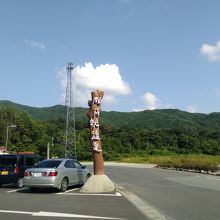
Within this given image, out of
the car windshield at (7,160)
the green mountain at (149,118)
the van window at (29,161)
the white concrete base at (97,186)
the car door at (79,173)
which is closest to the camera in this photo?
the white concrete base at (97,186)

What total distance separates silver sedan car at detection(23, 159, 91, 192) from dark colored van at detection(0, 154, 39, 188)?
4.51 feet

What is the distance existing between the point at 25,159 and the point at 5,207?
25.7ft

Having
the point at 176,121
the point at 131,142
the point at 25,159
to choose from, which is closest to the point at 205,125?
the point at 176,121

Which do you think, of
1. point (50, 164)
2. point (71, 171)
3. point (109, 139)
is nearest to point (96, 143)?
point (71, 171)

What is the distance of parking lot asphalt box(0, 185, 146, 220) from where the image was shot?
35.6 feet

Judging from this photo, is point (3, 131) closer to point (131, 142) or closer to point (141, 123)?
point (131, 142)

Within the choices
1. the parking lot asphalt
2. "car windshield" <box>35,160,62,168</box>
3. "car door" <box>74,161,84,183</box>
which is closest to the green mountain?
"car door" <box>74,161,84,183</box>

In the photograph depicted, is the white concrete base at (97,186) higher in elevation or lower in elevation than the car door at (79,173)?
lower

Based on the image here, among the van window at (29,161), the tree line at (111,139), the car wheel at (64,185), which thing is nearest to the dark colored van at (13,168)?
the van window at (29,161)

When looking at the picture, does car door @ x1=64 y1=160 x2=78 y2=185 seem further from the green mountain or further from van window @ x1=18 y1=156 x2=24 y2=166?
the green mountain

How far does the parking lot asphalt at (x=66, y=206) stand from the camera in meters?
10.9

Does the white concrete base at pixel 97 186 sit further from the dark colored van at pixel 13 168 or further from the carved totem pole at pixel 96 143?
the dark colored van at pixel 13 168

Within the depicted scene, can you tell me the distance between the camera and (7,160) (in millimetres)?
19578

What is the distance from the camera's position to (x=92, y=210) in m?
11.9
